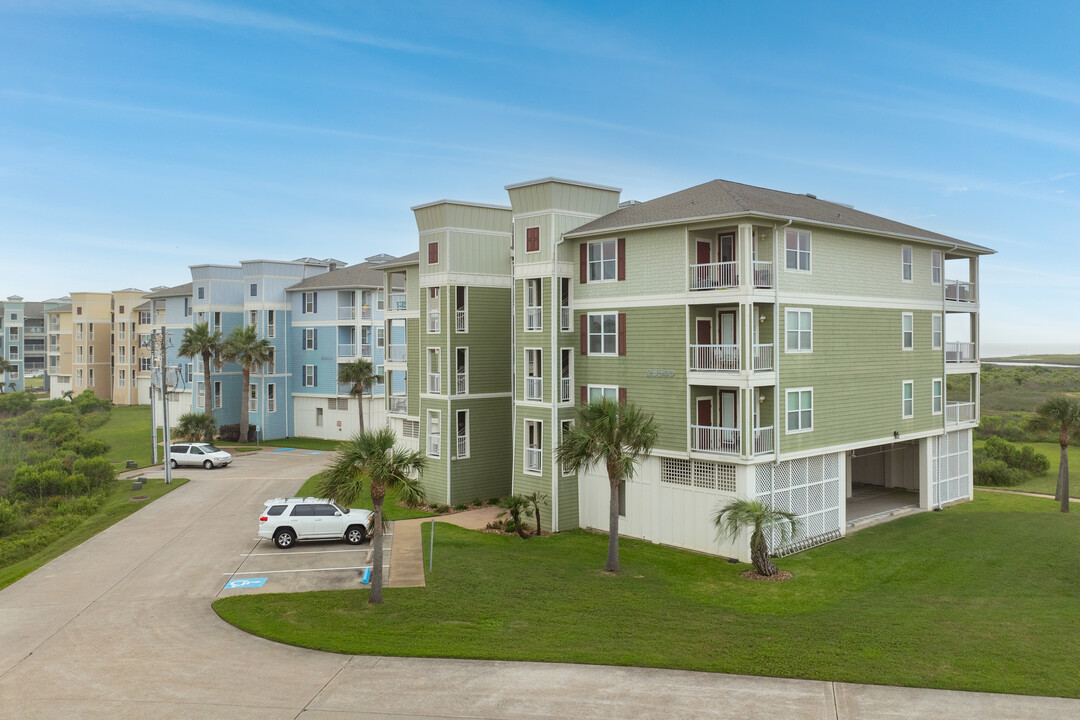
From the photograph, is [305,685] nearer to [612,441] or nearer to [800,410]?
[612,441]

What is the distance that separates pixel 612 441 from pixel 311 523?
11908mm

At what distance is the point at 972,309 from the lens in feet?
122

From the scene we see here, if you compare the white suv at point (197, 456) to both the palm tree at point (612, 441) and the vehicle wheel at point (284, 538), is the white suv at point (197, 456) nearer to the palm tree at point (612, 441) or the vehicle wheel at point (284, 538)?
the vehicle wheel at point (284, 538)

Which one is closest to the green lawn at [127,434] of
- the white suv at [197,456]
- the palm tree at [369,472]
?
the white suv at [197,456]

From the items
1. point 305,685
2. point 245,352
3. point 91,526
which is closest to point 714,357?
point 305,685

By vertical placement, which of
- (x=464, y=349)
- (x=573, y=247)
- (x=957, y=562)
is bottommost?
(x=957, y=562)

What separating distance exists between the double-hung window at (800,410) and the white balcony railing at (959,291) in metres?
12.8

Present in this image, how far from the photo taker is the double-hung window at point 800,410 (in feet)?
92.5

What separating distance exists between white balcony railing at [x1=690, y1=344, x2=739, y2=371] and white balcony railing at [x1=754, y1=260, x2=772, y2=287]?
2.44 m

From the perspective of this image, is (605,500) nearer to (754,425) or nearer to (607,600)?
(754,425)

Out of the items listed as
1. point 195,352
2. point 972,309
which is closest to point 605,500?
point 972,309

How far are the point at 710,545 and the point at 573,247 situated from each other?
12892mm

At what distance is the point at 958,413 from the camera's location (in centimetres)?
3706

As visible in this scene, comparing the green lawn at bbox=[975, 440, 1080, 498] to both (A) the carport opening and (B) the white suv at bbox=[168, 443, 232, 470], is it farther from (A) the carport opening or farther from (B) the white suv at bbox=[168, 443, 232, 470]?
(B) the white suv at bbox=[168, 443, 232, 470]
